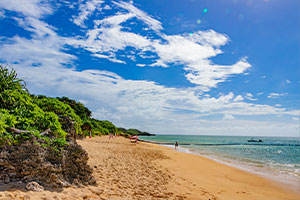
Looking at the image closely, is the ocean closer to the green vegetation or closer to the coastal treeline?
the coastal treeline

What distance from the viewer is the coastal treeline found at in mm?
4710

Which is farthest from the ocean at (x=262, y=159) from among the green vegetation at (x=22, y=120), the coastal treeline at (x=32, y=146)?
the green vegetation at (x=22, y=120)

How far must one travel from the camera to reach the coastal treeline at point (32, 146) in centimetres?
471

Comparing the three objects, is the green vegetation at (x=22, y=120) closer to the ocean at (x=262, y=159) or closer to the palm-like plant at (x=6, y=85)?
the palm-like plant at (x=6, y=85)

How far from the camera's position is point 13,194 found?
4086mm

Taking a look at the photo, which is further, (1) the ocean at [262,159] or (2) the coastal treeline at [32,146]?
(1) the ocean at [262,159]

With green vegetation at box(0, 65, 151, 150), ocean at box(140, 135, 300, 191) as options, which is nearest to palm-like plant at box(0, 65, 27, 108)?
green vegetation at box(0, 65, 151, 150)

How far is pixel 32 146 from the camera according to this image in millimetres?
5059

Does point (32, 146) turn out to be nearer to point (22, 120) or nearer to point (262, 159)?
point (22, 120)

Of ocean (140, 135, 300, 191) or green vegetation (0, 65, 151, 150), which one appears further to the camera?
ocean (140, 135, 300, 191)

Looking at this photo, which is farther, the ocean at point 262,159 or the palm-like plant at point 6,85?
the ocean at point 262,159

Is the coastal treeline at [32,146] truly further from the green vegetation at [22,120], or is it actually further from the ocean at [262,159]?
the ocean at [262,159]

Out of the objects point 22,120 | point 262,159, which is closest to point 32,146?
point 22,120

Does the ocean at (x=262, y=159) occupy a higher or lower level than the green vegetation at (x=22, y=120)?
lower
